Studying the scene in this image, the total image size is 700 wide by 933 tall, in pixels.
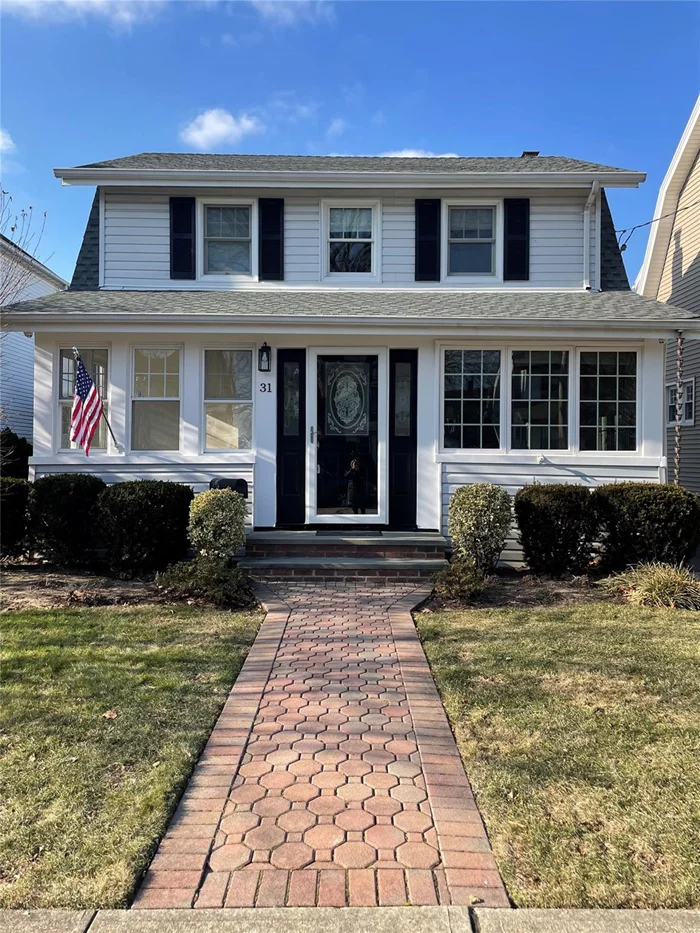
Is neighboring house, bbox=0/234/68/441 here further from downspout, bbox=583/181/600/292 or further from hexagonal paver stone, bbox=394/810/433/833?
hexagonal paver stone, bbox=394/810/433/833

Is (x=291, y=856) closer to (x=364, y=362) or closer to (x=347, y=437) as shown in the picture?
(x=347, y=437)

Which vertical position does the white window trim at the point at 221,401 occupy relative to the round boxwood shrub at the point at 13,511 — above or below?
above

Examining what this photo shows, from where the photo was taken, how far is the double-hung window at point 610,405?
9.20 m

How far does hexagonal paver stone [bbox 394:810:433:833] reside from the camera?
2.83 meters

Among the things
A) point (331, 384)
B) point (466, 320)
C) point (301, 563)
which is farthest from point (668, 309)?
point (301, 563)

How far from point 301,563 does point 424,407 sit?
2.88 m

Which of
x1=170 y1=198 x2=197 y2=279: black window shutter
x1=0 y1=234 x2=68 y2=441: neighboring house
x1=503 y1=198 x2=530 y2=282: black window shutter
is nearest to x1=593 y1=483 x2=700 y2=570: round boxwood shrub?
x1=503 y1=198 x2=530 y2=282: black window shutter

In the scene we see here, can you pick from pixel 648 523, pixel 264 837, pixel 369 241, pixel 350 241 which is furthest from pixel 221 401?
pixel 264 837

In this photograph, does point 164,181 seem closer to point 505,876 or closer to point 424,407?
point 424,407

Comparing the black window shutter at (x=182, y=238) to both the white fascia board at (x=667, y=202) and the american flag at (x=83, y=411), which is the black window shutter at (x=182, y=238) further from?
the white fascia board at (x=667, y=202)

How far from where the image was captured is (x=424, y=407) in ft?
30.2

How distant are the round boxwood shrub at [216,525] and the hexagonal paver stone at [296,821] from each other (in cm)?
479

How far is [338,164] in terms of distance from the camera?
11.2 meters

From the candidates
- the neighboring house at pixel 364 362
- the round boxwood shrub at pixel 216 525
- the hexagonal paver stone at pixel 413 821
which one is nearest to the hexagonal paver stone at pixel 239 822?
the hexagonal paver stone at pixel 413 821
